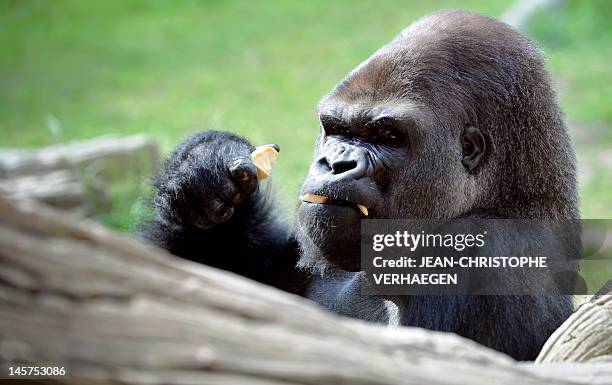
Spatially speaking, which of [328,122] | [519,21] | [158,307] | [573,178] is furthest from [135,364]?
[519,21]

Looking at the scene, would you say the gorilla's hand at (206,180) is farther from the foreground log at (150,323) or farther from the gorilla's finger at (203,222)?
the foreground log at (150,323)

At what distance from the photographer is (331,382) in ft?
6.03

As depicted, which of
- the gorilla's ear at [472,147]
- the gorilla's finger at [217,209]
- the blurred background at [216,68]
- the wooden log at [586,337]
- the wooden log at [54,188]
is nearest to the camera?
the wooden log at [586,337]

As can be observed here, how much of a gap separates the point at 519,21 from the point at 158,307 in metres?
9.75

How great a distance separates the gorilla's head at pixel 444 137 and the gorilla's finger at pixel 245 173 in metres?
0.26

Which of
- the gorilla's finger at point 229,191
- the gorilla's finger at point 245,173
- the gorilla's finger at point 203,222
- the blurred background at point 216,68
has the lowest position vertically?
the gorilla's finger at point 203,222

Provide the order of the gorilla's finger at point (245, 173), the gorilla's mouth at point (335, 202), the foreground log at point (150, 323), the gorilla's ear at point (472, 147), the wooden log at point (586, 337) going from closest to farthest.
Answer: the foreground log at point (150, 323) < the wooden log at point (586, 337) < the gorilla's mouth at point (335, 202) < the gorilla's ear at point (472, 147) < the gorilla's finger at point (245, 173)

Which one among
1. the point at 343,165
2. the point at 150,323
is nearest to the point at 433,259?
the point at 343,165

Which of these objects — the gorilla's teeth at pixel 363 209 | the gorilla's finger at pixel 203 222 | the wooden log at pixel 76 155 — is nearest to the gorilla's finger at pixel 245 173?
the gorilla's finger at pixel 203 222

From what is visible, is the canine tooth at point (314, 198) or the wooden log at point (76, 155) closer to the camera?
the canine tooth at point (314, 198)

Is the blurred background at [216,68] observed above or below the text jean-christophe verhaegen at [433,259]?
above

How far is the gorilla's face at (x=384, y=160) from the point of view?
125 inches

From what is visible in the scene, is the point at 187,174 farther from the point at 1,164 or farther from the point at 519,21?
the point at 519,21

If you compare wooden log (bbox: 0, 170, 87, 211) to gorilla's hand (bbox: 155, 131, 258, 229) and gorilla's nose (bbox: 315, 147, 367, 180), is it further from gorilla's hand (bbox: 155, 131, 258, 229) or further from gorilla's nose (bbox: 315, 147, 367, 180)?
gorilla's nose (bbox: 315, 147, 367, 180)
